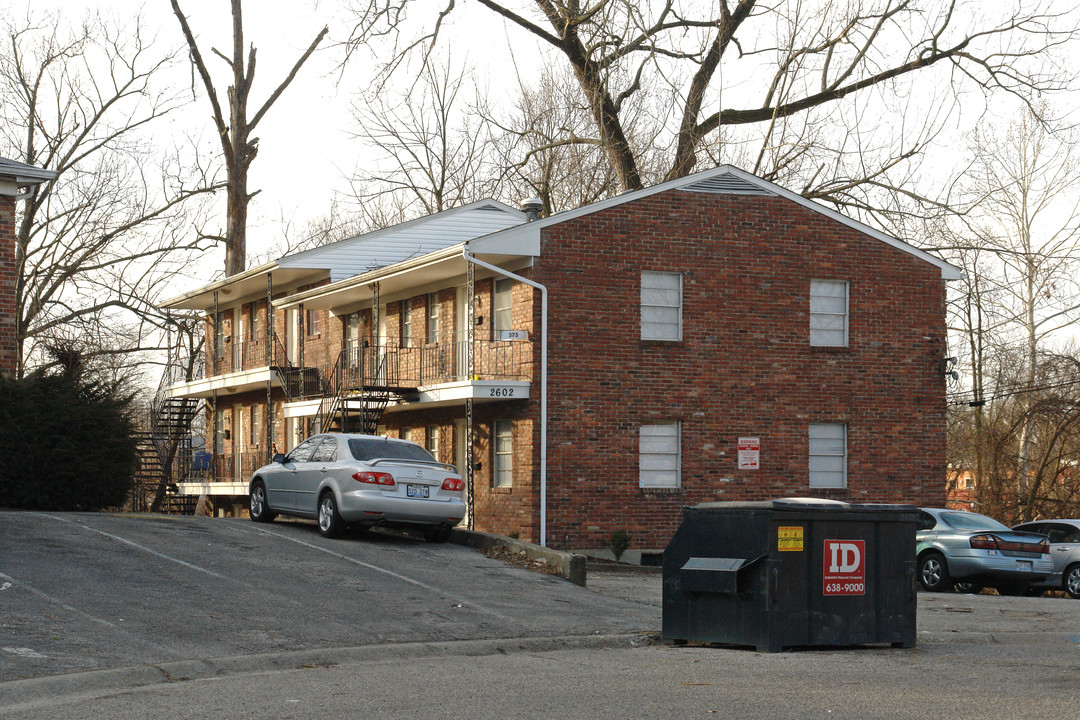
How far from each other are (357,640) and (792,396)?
56.1 feet

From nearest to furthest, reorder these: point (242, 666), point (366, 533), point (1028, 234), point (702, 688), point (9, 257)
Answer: point (702, 688), point (242, 666), point (366, 533), point (9, 257), point (1028, 234)

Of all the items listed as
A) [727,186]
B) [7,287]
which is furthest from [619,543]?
[7,287]

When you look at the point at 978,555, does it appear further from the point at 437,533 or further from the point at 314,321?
the point at 314,321

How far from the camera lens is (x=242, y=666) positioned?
1056 cm

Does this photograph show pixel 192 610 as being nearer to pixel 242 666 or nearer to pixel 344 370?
pixel 242 666

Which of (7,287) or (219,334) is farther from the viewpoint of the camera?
(219,334)

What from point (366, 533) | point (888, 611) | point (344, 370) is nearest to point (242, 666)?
point (888, 611)

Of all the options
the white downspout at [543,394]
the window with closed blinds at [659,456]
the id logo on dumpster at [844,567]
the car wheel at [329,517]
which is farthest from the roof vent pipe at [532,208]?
the id logo on dumpster at [844,567]

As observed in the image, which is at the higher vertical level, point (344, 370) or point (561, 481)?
point (344, 370)

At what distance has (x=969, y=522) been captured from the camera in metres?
22.0

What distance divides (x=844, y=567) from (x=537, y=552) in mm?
7183

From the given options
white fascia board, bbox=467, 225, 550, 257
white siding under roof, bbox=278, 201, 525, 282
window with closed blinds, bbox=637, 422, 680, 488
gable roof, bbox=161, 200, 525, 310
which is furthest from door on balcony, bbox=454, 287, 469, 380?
white siding under roof, bbox=278, 201, 525, 282

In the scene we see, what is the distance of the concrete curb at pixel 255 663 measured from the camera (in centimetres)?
912

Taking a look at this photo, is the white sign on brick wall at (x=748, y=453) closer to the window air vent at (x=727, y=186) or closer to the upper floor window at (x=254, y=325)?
the window air vent at (x=727, y=186)
